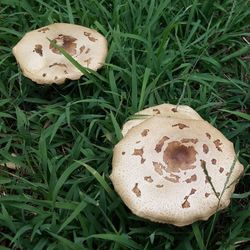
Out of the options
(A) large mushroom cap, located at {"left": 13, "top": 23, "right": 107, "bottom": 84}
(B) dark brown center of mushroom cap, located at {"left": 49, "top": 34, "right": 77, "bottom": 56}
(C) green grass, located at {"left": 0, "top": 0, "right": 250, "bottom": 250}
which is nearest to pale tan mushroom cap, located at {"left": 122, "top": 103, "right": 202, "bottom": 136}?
(C) green grass, located at {"left": 0, "top": 0, "right": 250, "bottom": 250}

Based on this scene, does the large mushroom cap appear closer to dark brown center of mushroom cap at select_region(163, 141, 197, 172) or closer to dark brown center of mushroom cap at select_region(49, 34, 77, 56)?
dark brown center of mushroom cap at select_region(49, 34, 77, 56)

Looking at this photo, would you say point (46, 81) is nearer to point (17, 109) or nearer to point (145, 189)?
point (17, 109)

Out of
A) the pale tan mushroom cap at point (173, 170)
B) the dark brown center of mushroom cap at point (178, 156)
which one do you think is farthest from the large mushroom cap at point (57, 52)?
the dark brown center of mushroom cap at point (178, 156)

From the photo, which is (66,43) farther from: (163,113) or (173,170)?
(173,170)

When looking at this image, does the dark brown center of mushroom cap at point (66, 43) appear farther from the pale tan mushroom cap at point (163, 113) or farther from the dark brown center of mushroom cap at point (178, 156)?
the dark brown center of mushroom cap at point (178, 156)

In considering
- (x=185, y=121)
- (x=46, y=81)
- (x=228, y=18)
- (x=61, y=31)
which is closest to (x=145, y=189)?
(x=185, y=121)

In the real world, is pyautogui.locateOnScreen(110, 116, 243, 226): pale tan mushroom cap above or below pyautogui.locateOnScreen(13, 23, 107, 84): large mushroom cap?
below
